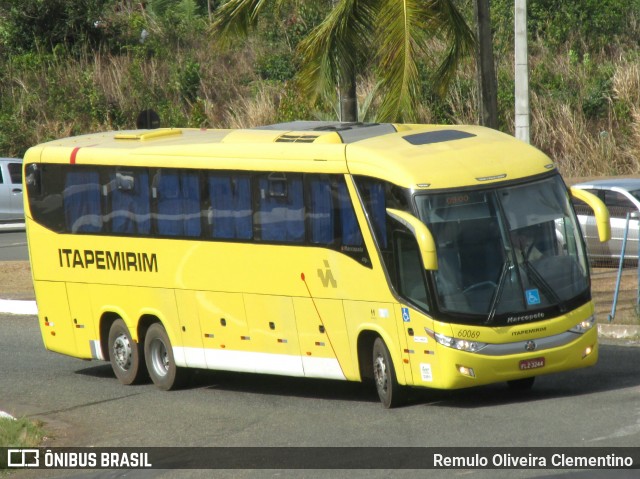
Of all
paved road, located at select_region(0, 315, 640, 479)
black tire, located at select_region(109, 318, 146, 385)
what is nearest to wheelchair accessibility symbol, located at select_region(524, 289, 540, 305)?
paved road, located at select_region(0, 315, 640, 479)

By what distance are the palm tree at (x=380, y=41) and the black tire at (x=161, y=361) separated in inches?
217

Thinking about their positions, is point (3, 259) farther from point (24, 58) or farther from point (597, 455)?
point (597, 455)

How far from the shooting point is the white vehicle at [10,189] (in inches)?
1371

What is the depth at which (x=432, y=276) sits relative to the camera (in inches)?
496

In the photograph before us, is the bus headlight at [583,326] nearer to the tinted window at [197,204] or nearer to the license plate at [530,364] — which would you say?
the license plate at [530,364]

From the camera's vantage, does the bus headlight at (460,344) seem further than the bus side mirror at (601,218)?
No

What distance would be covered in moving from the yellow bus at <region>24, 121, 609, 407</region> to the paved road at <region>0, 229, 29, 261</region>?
479 inches

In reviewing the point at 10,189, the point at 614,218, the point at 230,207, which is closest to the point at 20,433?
the point at 230,207

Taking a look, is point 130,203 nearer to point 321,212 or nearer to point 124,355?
point 124,355

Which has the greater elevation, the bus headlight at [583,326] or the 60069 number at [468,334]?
the 60069 number at [468,334]

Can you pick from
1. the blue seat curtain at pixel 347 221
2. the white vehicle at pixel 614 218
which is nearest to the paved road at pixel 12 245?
the white vehicle at pixel 614 218

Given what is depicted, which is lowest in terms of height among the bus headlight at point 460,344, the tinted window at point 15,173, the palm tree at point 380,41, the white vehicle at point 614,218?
the tinted window at point 15,173

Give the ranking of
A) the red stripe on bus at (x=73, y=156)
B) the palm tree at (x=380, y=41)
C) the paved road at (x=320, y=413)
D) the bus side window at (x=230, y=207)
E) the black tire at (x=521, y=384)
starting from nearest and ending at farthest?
the paved road at (x=320, y=413)
the black tire at (x=521, y=384)
the bus side window at (x=230, y=207)
the red stripe on bus at (x=73, y=156)
the palm tree at (x=380, y=41)

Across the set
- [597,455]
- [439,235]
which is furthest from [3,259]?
[597,455]
